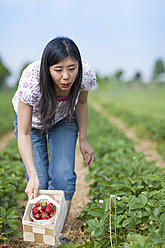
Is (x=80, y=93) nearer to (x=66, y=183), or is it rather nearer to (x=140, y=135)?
(x=66, y=183)

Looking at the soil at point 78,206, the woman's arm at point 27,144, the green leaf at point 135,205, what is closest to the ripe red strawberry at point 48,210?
the woman's arm at point 27,144

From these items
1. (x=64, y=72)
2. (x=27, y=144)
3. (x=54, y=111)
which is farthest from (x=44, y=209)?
(x=64, y=72)

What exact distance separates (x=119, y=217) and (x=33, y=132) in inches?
39.7

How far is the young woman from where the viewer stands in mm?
1866

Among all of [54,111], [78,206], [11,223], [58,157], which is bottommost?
[78,206]

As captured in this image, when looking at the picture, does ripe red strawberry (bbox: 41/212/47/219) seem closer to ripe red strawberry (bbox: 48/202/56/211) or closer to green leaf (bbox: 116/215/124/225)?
ripe red strawberry (bbox: 48/202/56/211)

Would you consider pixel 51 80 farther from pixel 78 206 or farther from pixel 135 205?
pixel 78 206

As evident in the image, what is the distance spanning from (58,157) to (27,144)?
1.32 feet

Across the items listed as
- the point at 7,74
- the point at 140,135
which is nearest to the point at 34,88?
the point at 140,135

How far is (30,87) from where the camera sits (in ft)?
6.32

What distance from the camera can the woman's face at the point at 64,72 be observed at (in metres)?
1.84

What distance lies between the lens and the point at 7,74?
62406 mm

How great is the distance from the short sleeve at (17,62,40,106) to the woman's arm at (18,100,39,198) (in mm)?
53

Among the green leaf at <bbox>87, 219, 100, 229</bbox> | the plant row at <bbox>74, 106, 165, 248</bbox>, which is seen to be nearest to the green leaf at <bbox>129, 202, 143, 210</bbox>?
the plant row at <bbox>74, 106, 165, 248</bbox>
